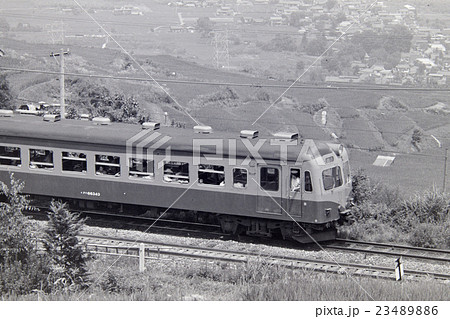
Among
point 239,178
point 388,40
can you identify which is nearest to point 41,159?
point 239,178

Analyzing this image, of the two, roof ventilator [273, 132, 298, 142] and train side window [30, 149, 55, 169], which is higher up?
roof ventilator [273, 132, 298, 142]

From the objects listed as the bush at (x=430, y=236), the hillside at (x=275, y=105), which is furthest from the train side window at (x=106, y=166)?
the hillside at (x=275, y=105)

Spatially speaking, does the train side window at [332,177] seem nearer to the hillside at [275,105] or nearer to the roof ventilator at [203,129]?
the roof ventilator at [203,129]

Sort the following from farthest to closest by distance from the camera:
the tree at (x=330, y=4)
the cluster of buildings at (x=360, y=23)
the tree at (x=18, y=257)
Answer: the tree at (x=330, y=4) → the cluster of buildings at (x=360, y=23) → the tree at (x=18, y=257)

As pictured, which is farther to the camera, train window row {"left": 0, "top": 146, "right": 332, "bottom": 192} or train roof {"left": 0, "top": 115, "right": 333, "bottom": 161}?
train roof {"left": 0, "top": 115, "right": 333, "bottom": 161}

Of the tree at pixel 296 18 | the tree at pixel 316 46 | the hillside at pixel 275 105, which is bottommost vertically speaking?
the hillside at pixel 275 105

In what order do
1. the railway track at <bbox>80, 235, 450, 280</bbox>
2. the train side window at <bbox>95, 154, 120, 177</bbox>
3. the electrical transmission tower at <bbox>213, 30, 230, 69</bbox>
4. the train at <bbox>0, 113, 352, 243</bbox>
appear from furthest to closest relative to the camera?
the electrical transmission tower at <bbox>213, 30, 230, 69</bbox>, the train side window at <bbox>95, 154, 120, 177</bbox>, the train at <bbox>0, 113, 352, 243</bbox>, the railway track at <bbox>80, 235, 450, 280</bbox>

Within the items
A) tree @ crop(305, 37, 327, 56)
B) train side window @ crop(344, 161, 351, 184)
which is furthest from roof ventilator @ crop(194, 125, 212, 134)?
tree @ crop(305, 37, 327, 56)

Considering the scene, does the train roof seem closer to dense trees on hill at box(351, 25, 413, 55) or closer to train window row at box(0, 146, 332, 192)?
train window row at box(0, 146, 332, 192)
